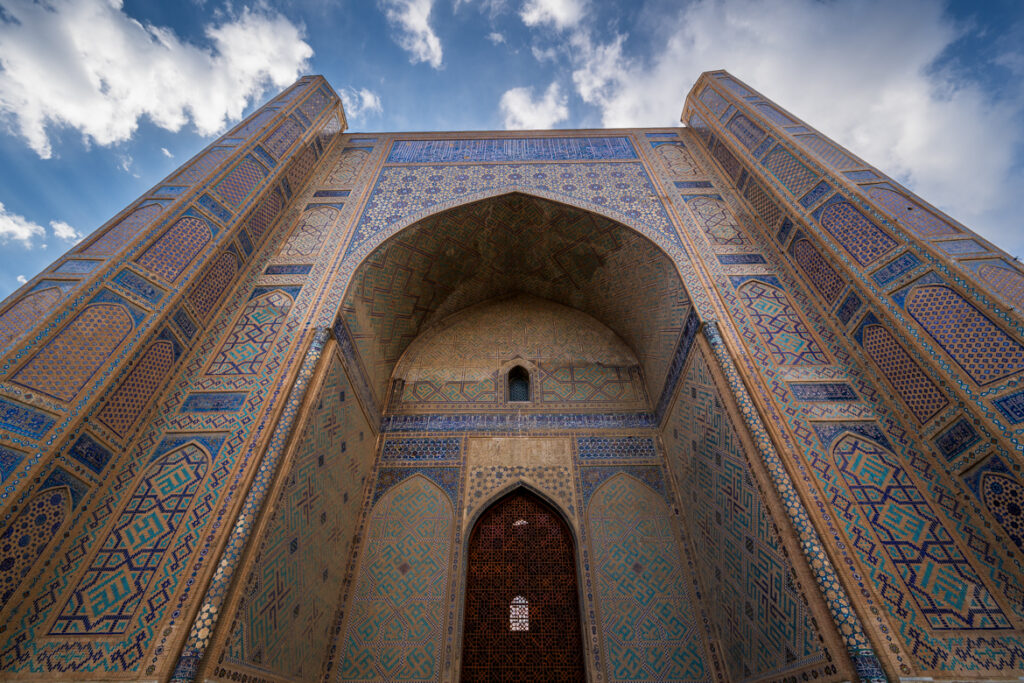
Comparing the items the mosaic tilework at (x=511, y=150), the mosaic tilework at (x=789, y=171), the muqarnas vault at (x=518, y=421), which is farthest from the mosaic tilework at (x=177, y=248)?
the mosaic tilework at (x=789, y=171)

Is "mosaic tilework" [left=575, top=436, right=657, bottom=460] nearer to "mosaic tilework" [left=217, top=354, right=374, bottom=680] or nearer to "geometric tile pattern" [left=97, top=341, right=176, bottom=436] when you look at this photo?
"mosaic tilework" [left=217, top=354, right=374, bottom=680]

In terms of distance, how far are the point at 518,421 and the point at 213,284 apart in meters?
3.31

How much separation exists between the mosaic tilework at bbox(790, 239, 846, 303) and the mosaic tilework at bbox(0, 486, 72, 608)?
5568 millimetres

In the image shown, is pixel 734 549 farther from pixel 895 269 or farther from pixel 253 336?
pixel 253 336

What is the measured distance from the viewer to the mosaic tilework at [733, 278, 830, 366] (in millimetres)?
3791

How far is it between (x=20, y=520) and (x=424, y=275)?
4.06 metres

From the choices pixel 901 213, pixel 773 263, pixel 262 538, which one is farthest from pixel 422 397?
pixel 901 213

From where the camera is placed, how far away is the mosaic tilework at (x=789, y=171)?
177 inches

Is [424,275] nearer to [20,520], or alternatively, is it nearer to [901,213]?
[20,520]

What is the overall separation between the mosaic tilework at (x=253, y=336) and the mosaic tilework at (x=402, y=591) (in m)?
1.91

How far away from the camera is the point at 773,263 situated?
4.62m

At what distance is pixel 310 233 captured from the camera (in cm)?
520

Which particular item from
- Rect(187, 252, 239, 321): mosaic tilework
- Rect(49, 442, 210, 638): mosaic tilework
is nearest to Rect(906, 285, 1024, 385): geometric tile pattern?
Rect(49, 442, 210, 638): mosaic tilework

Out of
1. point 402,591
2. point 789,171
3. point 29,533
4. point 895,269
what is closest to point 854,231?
point 895,269
